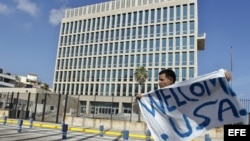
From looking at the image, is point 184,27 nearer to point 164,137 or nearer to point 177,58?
point 177,58

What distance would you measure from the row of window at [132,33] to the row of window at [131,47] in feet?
4.42

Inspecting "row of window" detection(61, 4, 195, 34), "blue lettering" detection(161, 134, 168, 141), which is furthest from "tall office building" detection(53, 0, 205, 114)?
"blue lettering" detection(161, 134, 168, 141)

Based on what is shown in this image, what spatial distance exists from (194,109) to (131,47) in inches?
2543

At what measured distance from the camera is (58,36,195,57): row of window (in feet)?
202

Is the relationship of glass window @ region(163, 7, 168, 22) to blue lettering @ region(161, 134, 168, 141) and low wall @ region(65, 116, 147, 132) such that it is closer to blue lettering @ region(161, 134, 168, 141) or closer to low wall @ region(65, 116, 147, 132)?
low wall @ region(65, 116, 147, 132)

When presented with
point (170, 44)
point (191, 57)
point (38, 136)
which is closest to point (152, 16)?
point (170, 44)

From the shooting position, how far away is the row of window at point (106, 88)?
209ft

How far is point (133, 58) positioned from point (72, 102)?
18319 millimetres

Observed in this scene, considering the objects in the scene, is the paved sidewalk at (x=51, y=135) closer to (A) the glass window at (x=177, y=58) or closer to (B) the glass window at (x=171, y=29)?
(A) the glass window at (x=177, y=58)

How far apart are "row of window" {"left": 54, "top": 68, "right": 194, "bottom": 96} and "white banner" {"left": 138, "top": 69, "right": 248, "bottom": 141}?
56.5 metres

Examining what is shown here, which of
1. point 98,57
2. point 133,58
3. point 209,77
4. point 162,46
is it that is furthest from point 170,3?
point 209,77

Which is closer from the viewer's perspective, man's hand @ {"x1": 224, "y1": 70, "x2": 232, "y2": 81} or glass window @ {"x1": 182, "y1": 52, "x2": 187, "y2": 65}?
man's hand @ {"x1": 224, "y1": 70, "x2": 232, "y2": 81}

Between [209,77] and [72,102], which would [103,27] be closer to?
[72,102]

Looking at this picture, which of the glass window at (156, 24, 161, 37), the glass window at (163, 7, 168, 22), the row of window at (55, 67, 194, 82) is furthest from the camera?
the glass window at (163, 7, 168, 22)
